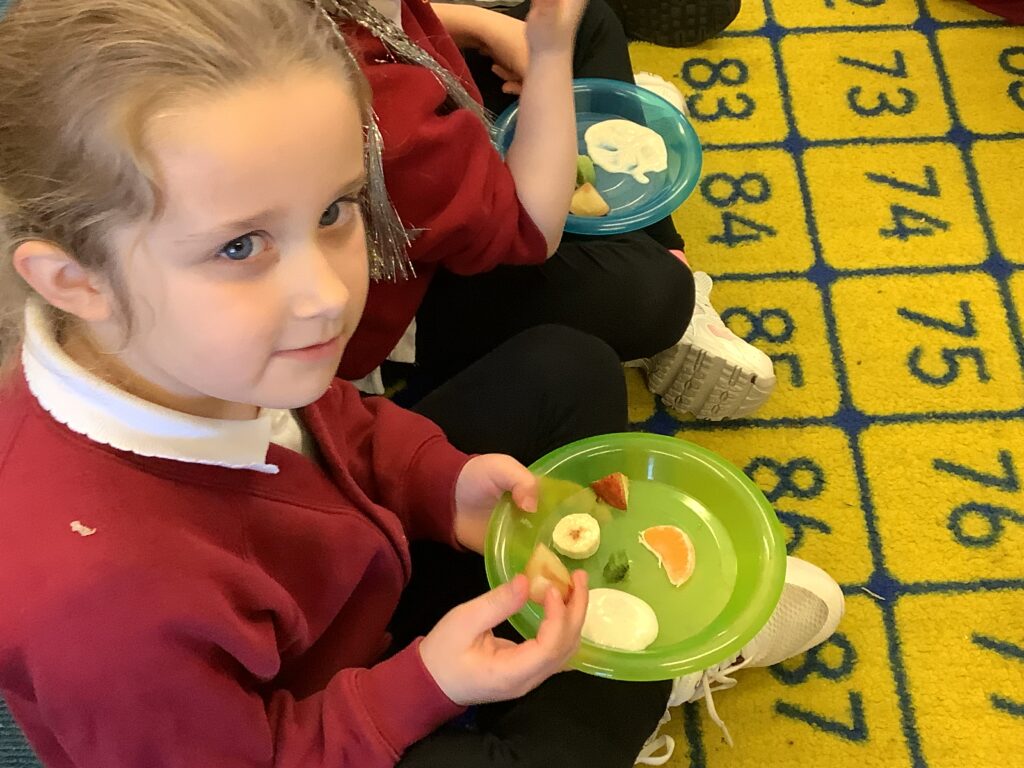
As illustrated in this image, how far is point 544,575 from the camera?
73 centimetres

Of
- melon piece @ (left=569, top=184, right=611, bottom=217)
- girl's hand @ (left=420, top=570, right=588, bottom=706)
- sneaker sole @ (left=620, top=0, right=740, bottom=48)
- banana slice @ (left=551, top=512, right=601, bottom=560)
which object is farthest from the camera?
sneaker sole @ (left=620, top=0, right=740, bottom=48)

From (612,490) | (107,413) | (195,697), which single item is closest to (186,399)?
(107,413)

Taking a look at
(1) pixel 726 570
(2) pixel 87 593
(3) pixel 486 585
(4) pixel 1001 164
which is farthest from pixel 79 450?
(4) pixel 1001 164

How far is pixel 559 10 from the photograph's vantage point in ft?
2.79

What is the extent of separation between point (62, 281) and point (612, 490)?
0.51 metres

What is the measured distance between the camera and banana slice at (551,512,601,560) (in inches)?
32.5

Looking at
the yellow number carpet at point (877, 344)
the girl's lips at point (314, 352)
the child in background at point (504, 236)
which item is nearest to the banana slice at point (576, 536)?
the child in background at point (504, 236)

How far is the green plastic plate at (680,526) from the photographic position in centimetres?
72

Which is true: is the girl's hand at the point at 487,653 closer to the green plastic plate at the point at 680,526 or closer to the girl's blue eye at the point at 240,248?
the green plastic plate at the point at 680,526

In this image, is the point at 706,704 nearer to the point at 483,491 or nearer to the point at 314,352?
the point at 483,491

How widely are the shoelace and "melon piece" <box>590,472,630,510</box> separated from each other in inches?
7.5

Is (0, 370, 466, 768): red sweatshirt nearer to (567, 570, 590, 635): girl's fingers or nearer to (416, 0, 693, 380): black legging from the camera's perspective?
(567, 570, 590, 635): girl's fingers

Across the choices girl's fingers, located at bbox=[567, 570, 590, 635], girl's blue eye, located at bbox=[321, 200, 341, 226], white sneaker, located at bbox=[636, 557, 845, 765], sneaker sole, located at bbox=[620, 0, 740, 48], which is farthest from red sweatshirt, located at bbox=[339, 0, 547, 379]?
sneaker sole, located at bbox=[620, 0, 740, 48]

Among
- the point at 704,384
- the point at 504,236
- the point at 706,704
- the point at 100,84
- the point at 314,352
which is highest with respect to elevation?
the point at 100,84
